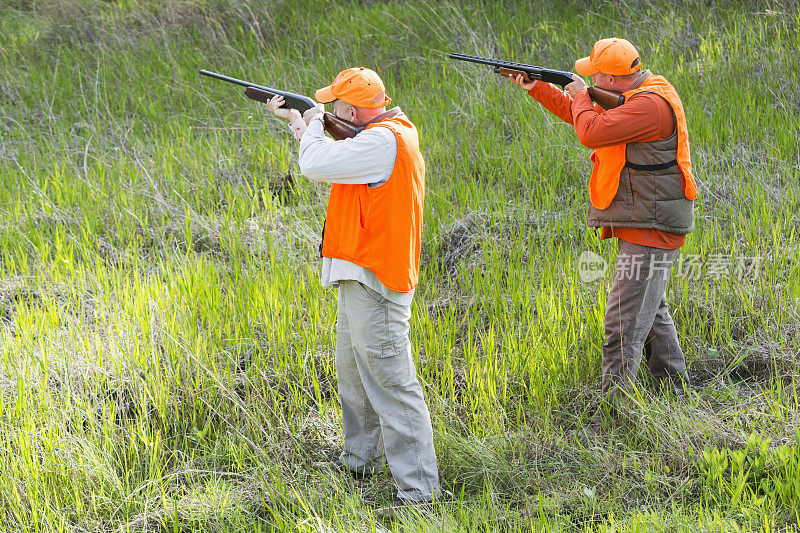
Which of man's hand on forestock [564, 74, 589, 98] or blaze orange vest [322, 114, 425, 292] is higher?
man's hand on forestock [564, 74, 589, 98]

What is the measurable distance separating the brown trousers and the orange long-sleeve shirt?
0.06 meters

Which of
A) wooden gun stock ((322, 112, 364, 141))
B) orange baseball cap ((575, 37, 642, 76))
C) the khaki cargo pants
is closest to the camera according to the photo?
the khaki cargo pants

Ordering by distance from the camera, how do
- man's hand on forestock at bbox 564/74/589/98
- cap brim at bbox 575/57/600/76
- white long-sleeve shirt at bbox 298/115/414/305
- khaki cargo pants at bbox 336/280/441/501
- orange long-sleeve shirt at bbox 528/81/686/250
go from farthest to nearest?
man's hand on forestock at bbox 564/74/589/98 < cap brim at bbox 575/57/600/76 < orange long-sleeve shirt at bbox 528/81/686/250 < khaki cargo pants at bbox 336/280/441/501 < white long-sleeve shirt at bbox 298/115/414/305

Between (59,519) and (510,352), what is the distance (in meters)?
2.29

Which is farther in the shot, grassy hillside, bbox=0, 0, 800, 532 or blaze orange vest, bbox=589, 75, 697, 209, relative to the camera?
blaze orange vest, bbox=589, 75, 697, 209

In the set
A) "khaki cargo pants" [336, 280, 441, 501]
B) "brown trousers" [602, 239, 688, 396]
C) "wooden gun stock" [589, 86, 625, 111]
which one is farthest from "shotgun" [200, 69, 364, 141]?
"brown trousers" [602, 239, 688, 396]

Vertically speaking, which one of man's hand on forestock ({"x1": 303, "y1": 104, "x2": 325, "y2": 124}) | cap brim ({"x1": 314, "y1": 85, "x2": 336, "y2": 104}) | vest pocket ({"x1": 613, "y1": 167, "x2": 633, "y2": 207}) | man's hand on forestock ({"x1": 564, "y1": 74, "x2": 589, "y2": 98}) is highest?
man's hand on forestock ({"x1": 564, "y1": 74, "x2": 589, "y2": 98})

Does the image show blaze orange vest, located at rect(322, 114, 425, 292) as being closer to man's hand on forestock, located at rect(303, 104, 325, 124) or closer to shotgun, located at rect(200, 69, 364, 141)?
shotgun, located at rect(200, 69, 364, 141)

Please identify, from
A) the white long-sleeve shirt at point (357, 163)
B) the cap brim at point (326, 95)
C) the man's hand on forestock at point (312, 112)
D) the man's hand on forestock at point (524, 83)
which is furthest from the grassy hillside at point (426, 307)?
the cap brim at point (326, 95)

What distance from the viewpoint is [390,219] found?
3.04 meters

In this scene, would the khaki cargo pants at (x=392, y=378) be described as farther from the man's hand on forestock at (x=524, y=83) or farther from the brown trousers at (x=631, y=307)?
the man's hand on forestock at (x=524, y=83)

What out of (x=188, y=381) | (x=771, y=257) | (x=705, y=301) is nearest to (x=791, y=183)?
(x=771, y=257)

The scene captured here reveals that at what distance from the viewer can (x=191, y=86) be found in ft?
26.5

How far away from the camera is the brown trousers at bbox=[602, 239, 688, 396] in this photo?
3.57 metres
